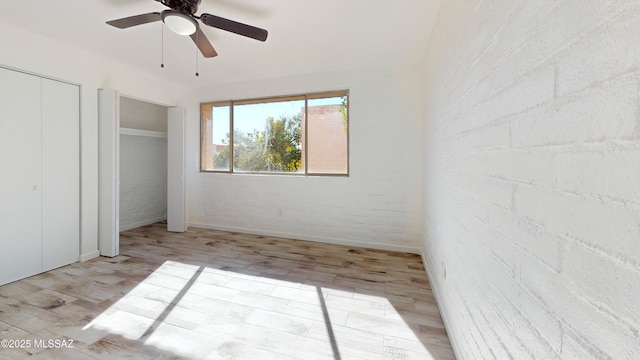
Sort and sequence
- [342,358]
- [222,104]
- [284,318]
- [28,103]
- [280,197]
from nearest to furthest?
1. [342,358]
2. [284,318]
3. [28,103]
4. [280,197]
5. [222,104]

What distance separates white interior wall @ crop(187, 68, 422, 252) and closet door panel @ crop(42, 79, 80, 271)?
2144 mm

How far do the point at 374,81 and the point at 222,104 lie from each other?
9.44 feet

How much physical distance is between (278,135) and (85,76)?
106 inches

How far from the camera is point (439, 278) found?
2.25 m

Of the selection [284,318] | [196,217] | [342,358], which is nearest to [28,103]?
[196,217]

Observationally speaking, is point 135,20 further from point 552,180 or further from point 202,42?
point 552,180

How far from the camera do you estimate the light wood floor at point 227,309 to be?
1.76 meters

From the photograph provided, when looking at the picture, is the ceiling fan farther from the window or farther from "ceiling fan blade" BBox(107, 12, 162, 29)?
the window

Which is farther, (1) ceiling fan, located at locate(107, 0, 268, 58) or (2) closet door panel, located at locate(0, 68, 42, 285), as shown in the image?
(2) closet door panel, located at locate(0, 68, 42, 285)

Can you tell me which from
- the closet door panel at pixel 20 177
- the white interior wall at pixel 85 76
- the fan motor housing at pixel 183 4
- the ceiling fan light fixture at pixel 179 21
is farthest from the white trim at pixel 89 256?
the fan motor housing at pixel 183 4

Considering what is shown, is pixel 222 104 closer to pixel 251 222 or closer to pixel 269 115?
pixel 269 115

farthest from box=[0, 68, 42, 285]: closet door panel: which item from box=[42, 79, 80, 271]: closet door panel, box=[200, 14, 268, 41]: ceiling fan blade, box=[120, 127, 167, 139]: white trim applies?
box=[200, 14, 268, 41]: ceiling fan blade

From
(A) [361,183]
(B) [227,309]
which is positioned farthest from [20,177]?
(A) [361,183]

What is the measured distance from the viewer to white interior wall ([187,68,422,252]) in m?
3.62
